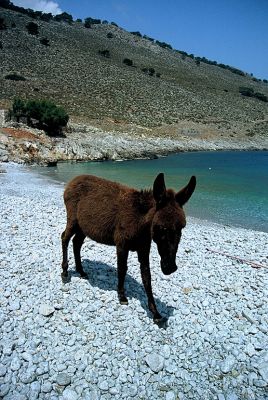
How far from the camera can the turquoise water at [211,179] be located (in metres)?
19.6

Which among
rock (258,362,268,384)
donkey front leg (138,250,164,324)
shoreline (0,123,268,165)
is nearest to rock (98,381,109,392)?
donkey front leg (138,250,164,324)

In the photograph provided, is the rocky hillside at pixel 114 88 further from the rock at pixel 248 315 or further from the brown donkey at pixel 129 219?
the rock at pixel 248 315

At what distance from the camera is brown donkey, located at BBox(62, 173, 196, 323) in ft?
18.1

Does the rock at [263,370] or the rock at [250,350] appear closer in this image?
the rock at [263,370]

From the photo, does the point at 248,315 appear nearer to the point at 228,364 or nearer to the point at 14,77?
the point at 228,364

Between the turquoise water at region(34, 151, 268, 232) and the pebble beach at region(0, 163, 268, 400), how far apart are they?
9.14m

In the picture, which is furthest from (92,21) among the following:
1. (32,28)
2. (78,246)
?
(78,246)

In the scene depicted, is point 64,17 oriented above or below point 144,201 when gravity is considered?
above

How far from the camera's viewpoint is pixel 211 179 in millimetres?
33250

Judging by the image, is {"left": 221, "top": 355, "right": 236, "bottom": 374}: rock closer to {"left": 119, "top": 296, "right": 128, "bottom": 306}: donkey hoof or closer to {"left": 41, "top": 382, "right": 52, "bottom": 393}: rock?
{"left": 119, "top": 296, "right": 128, "bottom": 306}: donkey hoof

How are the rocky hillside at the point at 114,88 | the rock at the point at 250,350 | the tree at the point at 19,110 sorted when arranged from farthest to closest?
the rocky hillside at the point at 114,88 → the tree at the point at 19,110 → the rock at the point at 250,350

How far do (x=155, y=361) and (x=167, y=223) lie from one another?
246cm

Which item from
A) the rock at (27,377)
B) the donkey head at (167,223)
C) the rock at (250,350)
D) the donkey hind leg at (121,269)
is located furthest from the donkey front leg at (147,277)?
the rock at (27,377)

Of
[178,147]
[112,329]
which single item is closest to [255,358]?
[112,329]
